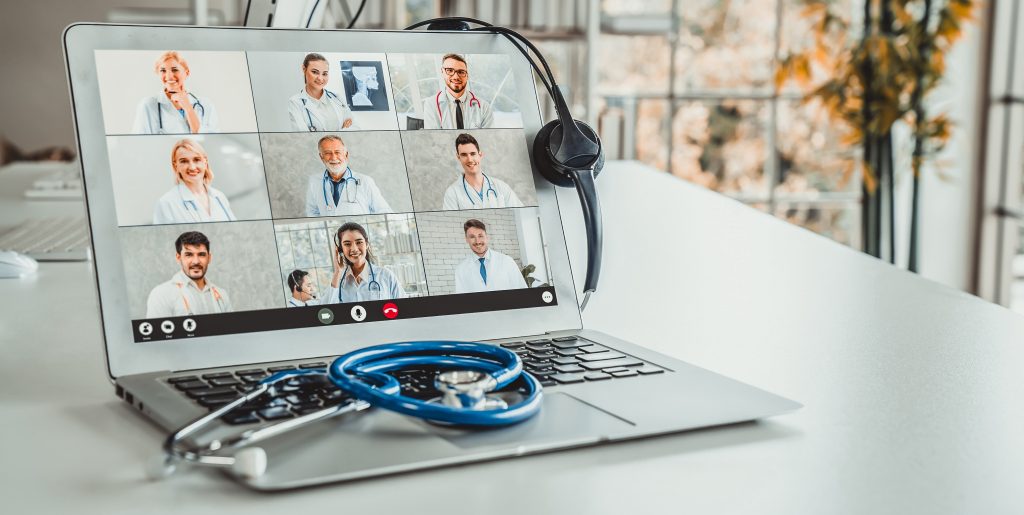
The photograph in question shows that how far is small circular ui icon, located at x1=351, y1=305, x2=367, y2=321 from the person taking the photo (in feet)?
2.27

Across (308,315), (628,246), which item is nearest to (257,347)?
(308,315)

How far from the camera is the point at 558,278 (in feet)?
2.51

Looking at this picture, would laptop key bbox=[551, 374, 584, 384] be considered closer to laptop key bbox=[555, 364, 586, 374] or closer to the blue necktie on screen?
laptop key bbox=[555, 364, 586, 374]

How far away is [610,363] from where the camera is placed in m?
0.66

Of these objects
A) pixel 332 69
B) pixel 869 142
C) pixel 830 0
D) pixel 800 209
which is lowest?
pixel 800 209

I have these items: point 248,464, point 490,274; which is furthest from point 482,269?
point 248,464

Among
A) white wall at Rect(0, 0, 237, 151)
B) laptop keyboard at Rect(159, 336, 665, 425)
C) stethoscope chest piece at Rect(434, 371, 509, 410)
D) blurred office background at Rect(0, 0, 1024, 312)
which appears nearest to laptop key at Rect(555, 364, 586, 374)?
laptop keyboard at Rect(159, 336, 665, 425)

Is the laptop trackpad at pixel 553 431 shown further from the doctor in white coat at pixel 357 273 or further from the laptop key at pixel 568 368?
the doctor in white coat at pixel 357 273

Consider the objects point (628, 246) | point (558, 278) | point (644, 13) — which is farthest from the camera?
point (644, 13)

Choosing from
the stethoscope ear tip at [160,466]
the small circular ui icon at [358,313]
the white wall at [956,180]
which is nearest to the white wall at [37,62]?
the white wall at [956,180]

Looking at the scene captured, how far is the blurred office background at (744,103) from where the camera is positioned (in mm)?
3562

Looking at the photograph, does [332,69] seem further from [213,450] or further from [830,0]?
[830,0]

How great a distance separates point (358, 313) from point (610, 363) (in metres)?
0.18

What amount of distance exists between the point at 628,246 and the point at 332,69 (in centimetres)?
55
